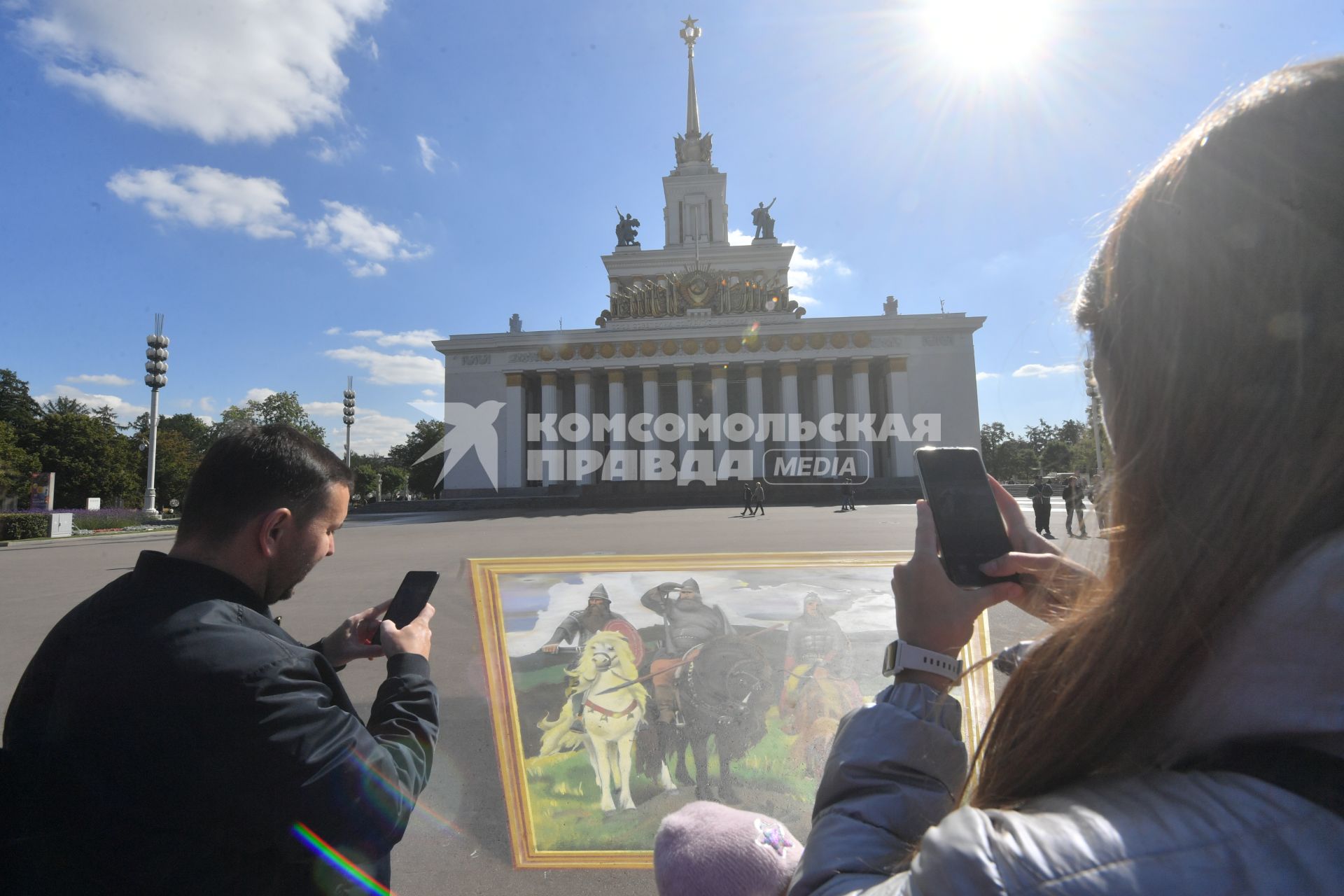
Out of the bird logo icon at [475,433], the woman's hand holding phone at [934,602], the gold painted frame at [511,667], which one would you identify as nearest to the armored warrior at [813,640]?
the gold painted frame at [511,667]

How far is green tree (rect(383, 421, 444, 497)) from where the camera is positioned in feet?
222

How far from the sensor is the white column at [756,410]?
1599 inches

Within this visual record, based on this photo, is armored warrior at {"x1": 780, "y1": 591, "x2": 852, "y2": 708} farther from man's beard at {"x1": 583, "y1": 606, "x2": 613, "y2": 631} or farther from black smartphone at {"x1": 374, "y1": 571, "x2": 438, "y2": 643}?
black smartphone at {"x1": 374, "y1": 571, "x2": 438, "y2": 643}

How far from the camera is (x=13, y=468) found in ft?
112

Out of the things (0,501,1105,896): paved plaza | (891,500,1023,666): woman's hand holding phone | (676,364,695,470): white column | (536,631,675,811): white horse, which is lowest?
(0,501,1105,896): paved plaza

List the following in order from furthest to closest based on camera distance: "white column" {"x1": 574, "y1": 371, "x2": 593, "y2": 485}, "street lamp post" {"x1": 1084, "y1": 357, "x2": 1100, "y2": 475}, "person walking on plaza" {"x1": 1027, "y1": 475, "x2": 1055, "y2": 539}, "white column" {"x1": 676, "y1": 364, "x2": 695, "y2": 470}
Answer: "white column" {"x1": 574, "y1": 371, "x2": 593, "y2": 485} → "white column" {"x1": 676, "y1": 364, "x2": 695, "y2": 470} → "person walking on plaza" {"x1": 1027, "y1": 475, "x2": 1055, "y2": 539} → "street lamp post" {"x1": 1084, "y1": 357, "x2": 1100, "y2": 475}

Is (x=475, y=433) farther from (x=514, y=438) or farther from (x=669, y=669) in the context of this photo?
(x=669, y=669)

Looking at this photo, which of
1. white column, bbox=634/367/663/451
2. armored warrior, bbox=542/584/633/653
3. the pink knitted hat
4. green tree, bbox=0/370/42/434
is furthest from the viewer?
green tree, bbox=0/370/42/434

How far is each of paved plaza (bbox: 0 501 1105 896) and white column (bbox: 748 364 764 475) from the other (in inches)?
657

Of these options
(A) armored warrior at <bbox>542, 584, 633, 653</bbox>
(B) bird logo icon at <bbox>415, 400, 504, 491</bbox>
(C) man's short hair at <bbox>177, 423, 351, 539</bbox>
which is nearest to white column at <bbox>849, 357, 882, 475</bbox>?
(B) bird logo icon at <bbox>415, 400, 504, 491</bbox>

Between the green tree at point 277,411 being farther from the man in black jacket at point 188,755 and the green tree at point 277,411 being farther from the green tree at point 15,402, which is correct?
the man in black jacket at point 188,755

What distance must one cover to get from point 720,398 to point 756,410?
2531mm

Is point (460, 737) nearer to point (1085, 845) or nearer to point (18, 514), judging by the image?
point (1085, 845)

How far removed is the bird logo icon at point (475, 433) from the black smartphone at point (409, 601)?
40374 mm
